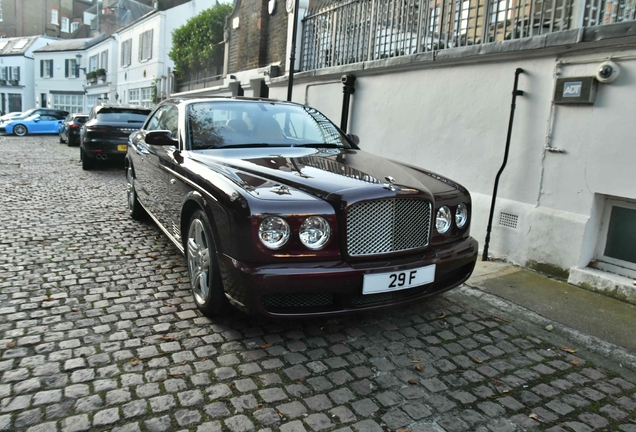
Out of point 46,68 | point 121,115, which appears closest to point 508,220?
point 121,115

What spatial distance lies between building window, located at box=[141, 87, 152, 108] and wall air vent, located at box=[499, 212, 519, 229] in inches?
1172

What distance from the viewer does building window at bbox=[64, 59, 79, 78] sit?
46750 millimetres

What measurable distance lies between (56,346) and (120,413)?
94 cm

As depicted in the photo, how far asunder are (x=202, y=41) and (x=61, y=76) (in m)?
31.6

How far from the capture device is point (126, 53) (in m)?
36.3

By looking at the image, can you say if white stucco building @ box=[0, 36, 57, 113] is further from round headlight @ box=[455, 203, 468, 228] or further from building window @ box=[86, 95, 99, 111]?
round headlight @ box=[455, 203, 468, 228]

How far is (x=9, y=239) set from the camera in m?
5.30

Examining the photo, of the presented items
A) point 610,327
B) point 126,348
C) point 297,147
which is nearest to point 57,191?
point 297,147

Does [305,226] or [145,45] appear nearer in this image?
[305,226]

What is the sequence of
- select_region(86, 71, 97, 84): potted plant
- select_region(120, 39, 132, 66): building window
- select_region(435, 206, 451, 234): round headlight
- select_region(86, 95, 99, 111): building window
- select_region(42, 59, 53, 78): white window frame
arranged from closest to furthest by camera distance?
select_region(435, 206, 451, 234): round headlight
select_region(120, 39, 132, 66): building window
select_region(86, 71, 97, 84): potted plant
select_region(86, 95, 99, 111): building window
select_region(42, 59, 53, 78): white window frame

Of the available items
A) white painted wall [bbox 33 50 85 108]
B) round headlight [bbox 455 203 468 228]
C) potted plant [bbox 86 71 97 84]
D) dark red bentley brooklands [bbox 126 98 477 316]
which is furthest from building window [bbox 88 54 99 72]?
round headlight [bbox 455 203 468 228]

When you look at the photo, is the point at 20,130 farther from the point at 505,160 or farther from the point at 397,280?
the point at 397,280

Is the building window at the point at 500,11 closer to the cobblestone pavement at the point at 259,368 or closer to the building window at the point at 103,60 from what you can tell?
the cobblestone pavement at the point at 259,368

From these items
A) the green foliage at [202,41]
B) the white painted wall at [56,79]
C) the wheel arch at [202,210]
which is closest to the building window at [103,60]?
the white painted wall at [56,79]
